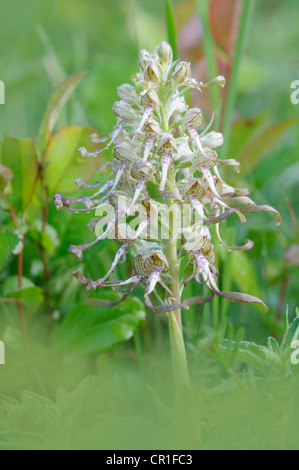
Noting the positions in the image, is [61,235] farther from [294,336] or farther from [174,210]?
[294,336]

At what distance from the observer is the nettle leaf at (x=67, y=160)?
944 millimetres

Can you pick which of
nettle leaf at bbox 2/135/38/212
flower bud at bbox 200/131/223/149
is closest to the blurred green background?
nettle leaf at bbox 2/135/38/212

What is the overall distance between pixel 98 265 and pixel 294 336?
0.40 metres

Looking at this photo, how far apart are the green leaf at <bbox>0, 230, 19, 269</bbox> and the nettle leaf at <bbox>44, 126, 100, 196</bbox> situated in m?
0.15

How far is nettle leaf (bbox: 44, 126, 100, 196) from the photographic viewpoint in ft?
3.10

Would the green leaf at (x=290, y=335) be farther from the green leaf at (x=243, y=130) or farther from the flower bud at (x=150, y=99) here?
the green leaf at (x=243, y=130)

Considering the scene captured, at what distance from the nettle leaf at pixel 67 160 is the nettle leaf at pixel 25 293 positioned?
0.18 meters

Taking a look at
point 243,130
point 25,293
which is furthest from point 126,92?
point 243,130

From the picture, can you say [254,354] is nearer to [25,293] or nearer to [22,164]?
[25,293]

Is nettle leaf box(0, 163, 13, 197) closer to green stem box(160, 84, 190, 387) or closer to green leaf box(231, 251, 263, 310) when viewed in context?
green stem box(160, 84, 190, 387)

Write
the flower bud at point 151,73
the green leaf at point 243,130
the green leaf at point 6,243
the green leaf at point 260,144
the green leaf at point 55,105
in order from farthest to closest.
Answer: the green leaf at point 243,130
the green leaf at point 260,144
the green leaf at point 55,105
the green leaf at point 6,243
the flower bud at point 151,73

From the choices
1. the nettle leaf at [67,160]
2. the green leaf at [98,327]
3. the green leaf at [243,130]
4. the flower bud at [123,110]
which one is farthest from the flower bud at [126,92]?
the green leaf at [243,130]
